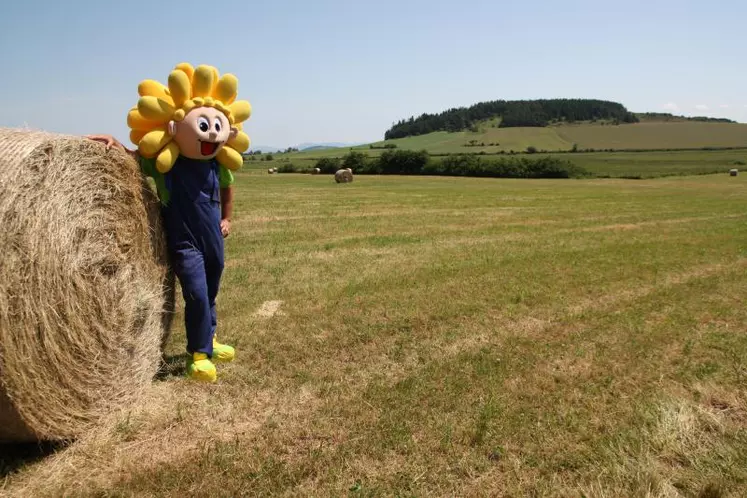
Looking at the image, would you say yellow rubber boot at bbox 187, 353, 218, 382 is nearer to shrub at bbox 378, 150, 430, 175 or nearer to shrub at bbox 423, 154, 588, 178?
shrub at bbox 423, 154, 588, 178

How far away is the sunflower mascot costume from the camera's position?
4.49m

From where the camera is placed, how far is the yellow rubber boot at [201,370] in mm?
4629

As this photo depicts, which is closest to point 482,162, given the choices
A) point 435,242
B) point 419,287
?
point 435,242

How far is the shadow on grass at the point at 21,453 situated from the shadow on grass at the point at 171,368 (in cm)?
115

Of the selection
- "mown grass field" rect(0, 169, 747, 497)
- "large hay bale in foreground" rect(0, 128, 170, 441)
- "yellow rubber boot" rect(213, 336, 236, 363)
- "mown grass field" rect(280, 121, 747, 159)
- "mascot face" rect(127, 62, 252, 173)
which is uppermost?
"mown grass field" rect(280, 121, 747, 159)

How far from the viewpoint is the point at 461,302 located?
706cm

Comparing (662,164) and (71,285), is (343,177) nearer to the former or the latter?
(71,285)

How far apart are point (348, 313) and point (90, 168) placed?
11.4 ft

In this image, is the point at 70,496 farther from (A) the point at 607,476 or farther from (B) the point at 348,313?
(B) the point at 348,313

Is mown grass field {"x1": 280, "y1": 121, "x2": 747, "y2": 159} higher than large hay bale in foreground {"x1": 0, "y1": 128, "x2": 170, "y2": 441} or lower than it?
higher

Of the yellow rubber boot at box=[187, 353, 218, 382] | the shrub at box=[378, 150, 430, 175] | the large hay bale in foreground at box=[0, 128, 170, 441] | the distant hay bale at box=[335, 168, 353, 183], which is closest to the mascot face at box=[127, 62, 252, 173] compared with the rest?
the large hay bale in foreground at box=[0, 128, 170, 441]

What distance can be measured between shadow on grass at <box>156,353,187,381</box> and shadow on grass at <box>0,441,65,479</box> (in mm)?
1152

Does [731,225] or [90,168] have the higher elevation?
[90,168]

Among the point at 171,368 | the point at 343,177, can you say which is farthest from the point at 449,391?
the point at 343,177
